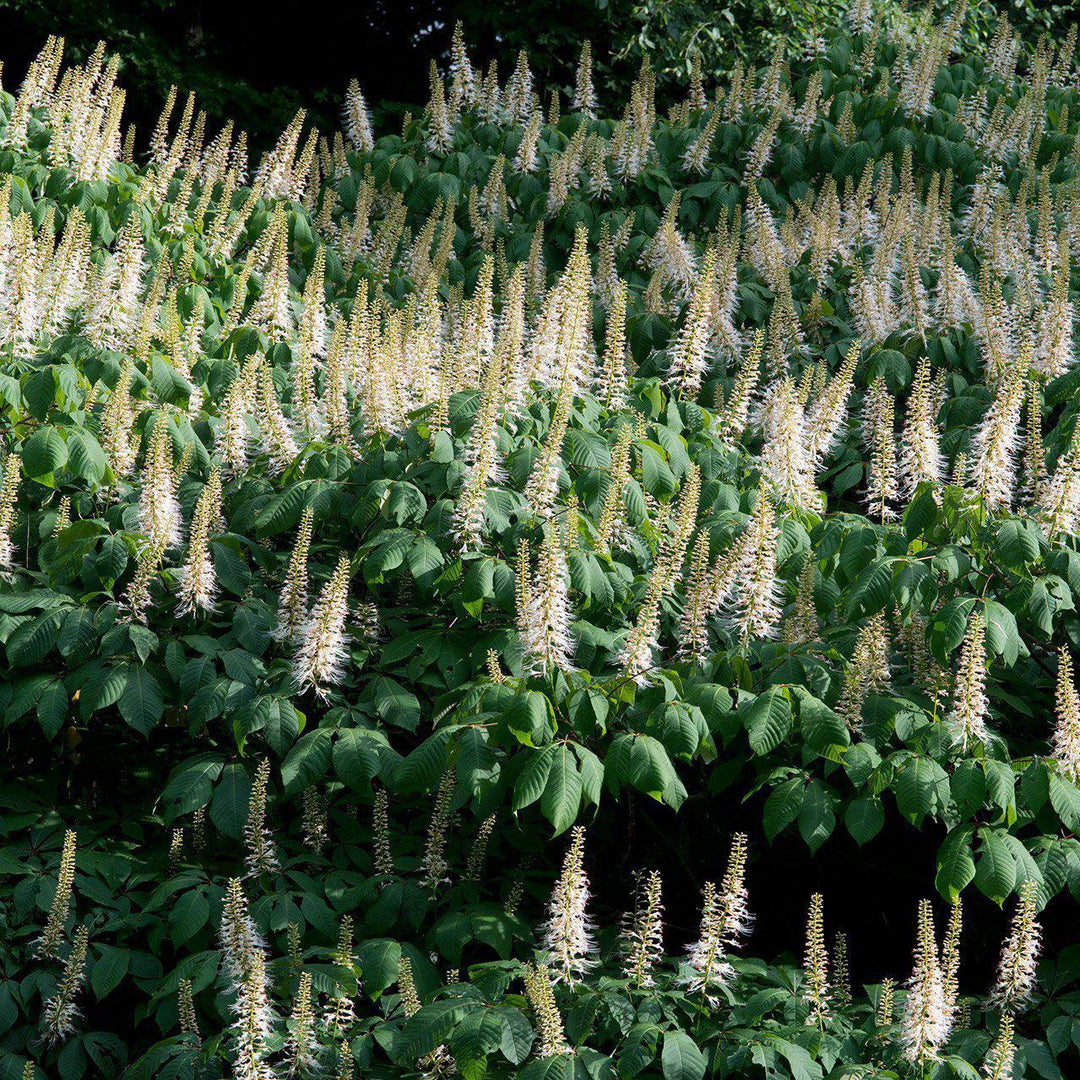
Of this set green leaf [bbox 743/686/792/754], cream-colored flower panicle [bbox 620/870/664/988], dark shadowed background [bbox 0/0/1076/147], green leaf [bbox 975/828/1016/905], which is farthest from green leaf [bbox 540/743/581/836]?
dark shadowed background [bbox 0/0/1076/147]

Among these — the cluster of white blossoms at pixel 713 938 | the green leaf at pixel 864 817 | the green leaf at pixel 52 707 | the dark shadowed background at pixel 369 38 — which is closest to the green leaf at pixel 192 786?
the green leaf at pixel 52 707

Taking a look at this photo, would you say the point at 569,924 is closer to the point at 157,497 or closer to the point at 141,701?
the point at 141,701

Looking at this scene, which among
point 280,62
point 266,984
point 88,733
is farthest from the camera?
point 280,62

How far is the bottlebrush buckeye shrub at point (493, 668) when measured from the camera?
377 centimetres

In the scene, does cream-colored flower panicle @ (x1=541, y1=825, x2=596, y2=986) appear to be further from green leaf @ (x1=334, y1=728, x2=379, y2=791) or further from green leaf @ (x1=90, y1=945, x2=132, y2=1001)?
green leaf @ (x1=90, y1=945, x2=132, y2=1001)

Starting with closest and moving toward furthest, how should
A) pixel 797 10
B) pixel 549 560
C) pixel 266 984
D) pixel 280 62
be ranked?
pixel 266 984 < pixel 549 560 < pixel 797 10 < pixel 280 62

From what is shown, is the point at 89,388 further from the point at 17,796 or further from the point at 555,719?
the point at 555,719

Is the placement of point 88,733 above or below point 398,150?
below

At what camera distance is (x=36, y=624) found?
4.36 metres

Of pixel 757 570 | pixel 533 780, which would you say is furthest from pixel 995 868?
pixel 533 780

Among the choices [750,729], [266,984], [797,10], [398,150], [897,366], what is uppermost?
[797,10]

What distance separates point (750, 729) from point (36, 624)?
230 centimetres

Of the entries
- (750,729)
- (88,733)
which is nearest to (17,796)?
(88,733)

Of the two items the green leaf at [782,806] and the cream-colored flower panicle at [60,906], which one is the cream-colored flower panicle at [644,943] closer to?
the green leaf at [782,806]
